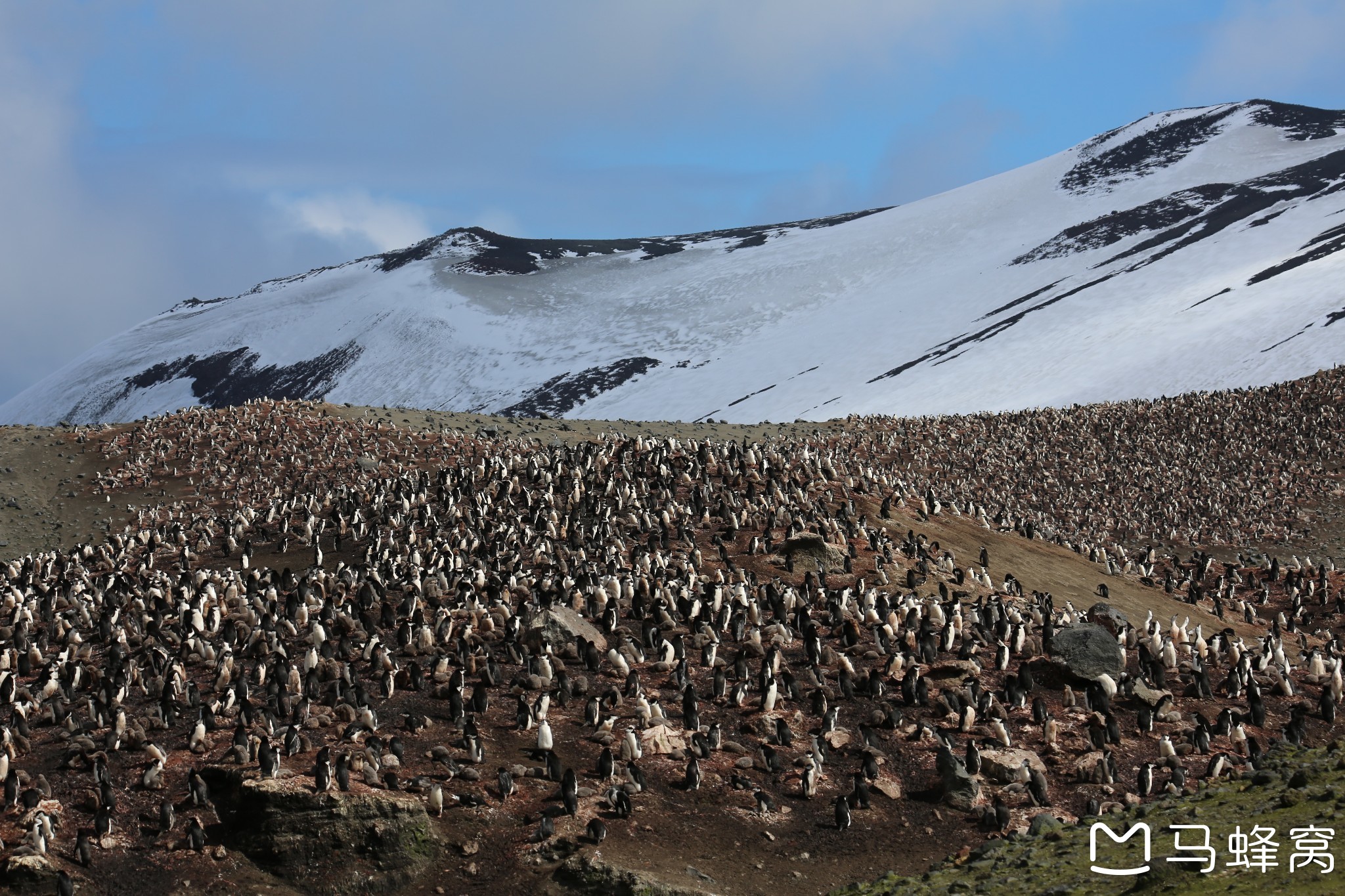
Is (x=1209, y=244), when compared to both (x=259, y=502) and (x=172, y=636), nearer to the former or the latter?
(x=259, y=502)

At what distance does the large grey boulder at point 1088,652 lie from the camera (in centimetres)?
1812

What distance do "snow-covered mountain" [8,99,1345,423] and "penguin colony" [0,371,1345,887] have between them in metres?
48.3

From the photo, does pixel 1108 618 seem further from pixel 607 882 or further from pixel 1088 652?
pixel 607 882

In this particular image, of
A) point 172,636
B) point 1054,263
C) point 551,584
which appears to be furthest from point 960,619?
point 1054,263

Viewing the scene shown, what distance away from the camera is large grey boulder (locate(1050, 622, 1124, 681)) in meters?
18.1

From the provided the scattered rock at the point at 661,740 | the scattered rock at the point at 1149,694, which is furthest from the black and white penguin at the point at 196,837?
the scattered rock at the point at 1149,694

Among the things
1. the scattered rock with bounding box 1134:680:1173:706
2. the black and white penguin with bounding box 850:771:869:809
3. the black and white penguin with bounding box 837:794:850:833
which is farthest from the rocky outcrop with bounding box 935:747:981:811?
the scattered rock with bounding box 1134:680:1173:706

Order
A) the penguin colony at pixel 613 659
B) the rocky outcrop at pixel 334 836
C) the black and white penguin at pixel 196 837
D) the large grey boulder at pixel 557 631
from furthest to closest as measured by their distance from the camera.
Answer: the large grey boulder at pixel 557 631 → the penguin colony at pixel 613 659 → the black and white penguin at pixel 196 837 → the rocky outcrop at pixel 334 836

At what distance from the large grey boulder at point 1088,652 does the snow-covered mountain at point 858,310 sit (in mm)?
51888

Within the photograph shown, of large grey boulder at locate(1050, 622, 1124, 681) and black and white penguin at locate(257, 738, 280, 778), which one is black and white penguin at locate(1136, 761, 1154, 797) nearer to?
large grey boulder at locate(1050, 622, 1124, 681)

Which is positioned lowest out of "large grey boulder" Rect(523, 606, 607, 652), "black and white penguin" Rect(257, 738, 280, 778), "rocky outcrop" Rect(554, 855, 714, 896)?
"rocky outcrop" Rect(554, 855, 714, 896)

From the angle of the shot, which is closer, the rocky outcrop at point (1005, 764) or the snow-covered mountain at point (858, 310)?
the rocky outcrop at point (1005, 764)

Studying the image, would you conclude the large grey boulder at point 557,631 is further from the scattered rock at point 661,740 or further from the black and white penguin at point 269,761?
the black and white penguin at point 269,761

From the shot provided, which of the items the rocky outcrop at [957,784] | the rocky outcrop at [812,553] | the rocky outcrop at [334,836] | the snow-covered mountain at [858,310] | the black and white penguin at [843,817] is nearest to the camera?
the rocky outcrop at [334,836]
